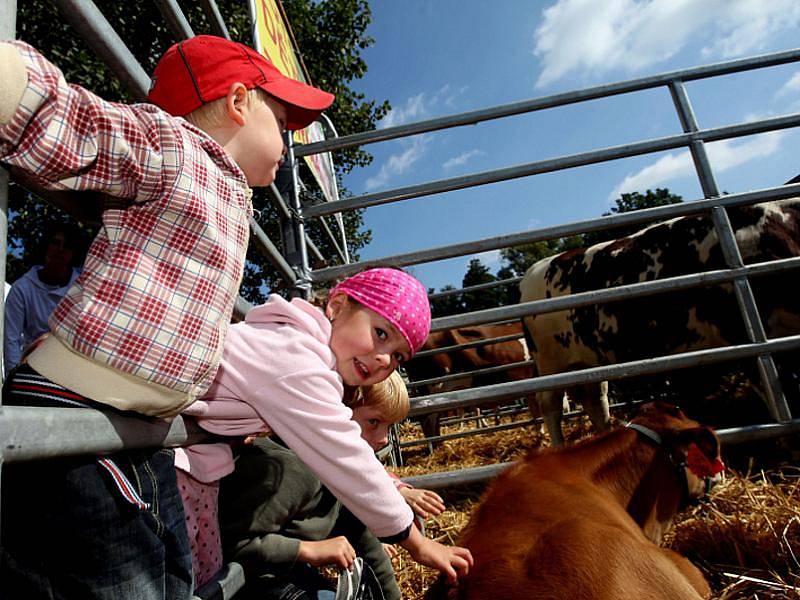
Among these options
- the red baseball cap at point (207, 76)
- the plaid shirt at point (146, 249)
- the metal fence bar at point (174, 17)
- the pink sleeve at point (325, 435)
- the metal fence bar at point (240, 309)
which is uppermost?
the metal fence bar at point (174, 17)

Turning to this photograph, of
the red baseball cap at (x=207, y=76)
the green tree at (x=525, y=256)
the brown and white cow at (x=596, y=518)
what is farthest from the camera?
the green tree at (x=525, y=256)

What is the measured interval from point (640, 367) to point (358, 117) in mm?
10176

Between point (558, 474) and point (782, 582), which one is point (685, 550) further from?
point (558, 474)

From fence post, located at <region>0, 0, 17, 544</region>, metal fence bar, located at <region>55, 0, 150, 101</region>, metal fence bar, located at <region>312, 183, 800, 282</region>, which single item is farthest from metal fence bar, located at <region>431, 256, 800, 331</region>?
fence post, located at <region>0, 0, 17, 544</region>

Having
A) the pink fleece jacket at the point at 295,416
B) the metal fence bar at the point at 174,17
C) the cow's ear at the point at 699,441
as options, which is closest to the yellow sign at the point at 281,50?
the metal fence bar at the point at 174,17

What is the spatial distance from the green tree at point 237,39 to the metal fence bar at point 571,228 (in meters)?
0.59

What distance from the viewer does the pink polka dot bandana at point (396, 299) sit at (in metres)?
1.43

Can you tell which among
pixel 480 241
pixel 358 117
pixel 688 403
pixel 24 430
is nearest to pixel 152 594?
pixel 24 430

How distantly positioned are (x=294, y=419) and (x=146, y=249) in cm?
47

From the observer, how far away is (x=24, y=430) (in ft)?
1.88

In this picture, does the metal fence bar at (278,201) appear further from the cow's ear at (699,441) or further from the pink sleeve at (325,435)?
the cow's ear at (699,441)

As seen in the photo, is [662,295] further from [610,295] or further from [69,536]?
[69,536]

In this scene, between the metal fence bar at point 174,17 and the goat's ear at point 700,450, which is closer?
the metal fence bar at point 174,17

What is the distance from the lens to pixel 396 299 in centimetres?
145
